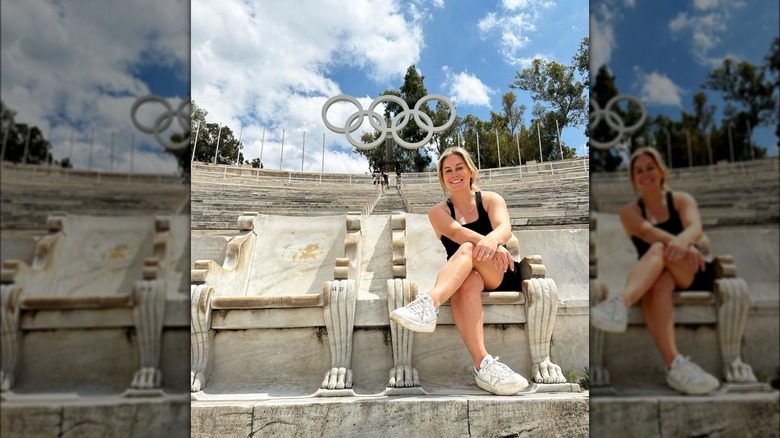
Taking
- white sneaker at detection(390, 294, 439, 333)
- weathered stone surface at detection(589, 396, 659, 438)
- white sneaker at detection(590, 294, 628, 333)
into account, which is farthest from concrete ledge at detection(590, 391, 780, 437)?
white sneaker at detection(390, 294, 439, 333)

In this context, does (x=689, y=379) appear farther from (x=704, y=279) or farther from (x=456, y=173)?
(x=456, y=173)

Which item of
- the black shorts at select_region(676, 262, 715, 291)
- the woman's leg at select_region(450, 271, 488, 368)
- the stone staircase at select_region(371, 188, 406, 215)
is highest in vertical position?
the stone staircase at select_region(371, 188, 406, 215)

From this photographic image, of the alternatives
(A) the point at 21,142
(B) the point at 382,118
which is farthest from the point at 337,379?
(B) the point at 382,118

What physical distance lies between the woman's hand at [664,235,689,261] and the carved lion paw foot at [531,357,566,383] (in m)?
2.50

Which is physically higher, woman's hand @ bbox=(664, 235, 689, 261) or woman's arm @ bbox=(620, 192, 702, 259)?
woman's arm @ bbox=(620, 192, 702, 259)

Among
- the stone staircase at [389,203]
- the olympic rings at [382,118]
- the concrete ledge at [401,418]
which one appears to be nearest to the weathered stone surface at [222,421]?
the concrete ledge at [401,418]

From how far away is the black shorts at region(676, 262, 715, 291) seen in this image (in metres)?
0.72

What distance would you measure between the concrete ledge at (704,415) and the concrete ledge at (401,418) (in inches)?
76.8

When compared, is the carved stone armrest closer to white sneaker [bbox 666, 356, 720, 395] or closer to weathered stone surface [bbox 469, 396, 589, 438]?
weathered stone surface [bbox 469, 396, 589, 438]

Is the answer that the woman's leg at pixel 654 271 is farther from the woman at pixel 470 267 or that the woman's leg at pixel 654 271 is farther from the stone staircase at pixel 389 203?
the stone staircase at pixel 389 203

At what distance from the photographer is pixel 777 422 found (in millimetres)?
711

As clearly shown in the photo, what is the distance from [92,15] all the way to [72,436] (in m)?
0.66

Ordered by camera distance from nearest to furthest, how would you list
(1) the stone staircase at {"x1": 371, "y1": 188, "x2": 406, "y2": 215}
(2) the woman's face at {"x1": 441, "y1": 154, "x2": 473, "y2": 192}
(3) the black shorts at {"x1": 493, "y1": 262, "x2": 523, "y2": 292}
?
1. (3) the black shorts at {"x1": 493, "y1": 262, "x2": 523, "y2": 292}
2. (2) the woman's face at {"x1": 441, "y1": 154, "x2": 473, "y2": 192}
3. (1) the stone staircase at {"x1": 371, "y1": 188, "x2": 406, "y2": 215}

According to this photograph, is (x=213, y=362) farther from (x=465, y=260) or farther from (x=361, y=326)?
(x=465, y=260)
